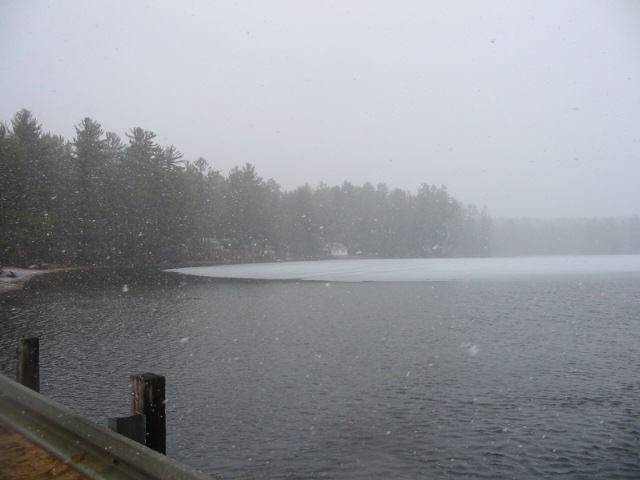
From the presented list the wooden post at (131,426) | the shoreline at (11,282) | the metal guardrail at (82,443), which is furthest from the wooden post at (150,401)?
the shoreline at (11,282)

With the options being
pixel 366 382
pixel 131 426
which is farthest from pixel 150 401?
pixel 366 382

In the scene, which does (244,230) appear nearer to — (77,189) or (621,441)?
(77,189)

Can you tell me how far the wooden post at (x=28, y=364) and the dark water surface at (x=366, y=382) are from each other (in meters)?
1.94

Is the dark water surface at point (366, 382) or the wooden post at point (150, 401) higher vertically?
the wooden post at point (150, 401)

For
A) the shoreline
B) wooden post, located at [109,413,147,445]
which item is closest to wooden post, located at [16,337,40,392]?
wooden post, located at [109,413,147,445]

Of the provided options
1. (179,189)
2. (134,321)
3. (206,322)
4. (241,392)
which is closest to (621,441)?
(241,392)

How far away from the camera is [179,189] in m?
77.3

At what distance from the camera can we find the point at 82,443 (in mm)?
5223

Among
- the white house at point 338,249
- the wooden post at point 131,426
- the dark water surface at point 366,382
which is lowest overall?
the dark water surface at point 366,382

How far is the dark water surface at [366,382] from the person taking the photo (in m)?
8.31

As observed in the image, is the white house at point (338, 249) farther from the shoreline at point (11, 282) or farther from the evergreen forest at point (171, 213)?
the shoreline at point (11, 282)

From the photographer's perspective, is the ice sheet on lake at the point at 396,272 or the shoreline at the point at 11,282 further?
the ice sheet on lake at the point at 396,272

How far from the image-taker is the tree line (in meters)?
54.3

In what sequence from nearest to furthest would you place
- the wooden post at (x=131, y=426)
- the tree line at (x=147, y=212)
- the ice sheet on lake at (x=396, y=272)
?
1. the wooden post at (x=131, y=426)
2. the ice sheet on lake at (x=396, y=272)
3. the tree line at (x=147, y=212)
